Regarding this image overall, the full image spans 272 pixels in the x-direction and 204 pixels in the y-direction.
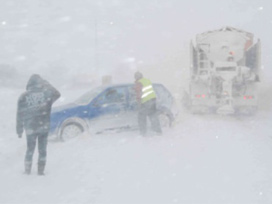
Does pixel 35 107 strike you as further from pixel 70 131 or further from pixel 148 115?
pixel 148 115

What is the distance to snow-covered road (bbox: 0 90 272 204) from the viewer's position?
5.84 meters

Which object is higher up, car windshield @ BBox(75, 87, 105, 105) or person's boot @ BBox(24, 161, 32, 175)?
car windshield @ BBox(75, 87, 105, 105)

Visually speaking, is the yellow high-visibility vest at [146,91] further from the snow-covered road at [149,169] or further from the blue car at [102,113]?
the snow-covered road at [149,169]

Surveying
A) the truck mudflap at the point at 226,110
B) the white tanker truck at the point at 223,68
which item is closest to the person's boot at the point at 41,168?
the truck mudflap at the point at 226,110

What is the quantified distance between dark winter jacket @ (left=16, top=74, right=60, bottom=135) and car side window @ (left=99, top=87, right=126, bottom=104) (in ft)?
12.1

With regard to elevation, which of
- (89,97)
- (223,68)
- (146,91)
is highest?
(223,68)

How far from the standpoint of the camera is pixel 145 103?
10.5m

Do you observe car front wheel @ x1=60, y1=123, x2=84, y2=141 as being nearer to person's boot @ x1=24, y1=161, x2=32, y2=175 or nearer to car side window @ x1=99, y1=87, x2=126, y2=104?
car side window @ x1=99, y1=87, x2=126, y2=104

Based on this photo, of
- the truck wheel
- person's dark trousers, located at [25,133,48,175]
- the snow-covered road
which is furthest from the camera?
the truck wheel

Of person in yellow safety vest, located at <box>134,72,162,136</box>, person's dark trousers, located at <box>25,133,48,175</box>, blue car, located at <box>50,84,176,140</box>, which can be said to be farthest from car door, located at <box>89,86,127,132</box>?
person's dark trousers, located at <box>25,133,48,175</box>

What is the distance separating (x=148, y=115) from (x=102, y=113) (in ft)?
4.03

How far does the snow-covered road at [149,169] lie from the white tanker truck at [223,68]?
2.99 m

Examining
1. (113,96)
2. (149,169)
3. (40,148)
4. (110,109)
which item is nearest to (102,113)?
(110,109)

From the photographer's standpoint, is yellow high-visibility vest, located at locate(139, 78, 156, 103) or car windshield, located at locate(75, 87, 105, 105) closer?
yellow high-visibility vest, located at locate(139, 78, 156, 103)
